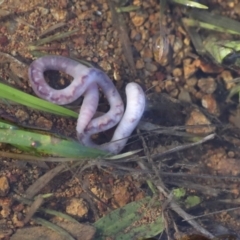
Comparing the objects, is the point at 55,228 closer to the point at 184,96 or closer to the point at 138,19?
the point at 184,96

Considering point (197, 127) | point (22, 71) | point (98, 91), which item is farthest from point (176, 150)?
point (22, 71)

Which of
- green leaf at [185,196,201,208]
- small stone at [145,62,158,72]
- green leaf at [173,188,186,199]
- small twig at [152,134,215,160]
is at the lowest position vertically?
green leaf at [185,196,201,208]

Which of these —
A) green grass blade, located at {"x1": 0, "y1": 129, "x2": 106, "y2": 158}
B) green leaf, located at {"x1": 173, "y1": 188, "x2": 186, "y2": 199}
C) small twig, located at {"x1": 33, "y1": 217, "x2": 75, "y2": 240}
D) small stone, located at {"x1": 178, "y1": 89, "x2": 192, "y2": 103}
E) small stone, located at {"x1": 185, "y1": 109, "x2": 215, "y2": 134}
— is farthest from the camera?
small stone, located at {"x1": 178, "y1": 89, "x2": 192, "y2": 103}

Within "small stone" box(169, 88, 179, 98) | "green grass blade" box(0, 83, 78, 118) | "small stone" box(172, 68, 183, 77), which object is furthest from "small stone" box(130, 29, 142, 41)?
"green grass blade" box(0, 83, 78, 118)

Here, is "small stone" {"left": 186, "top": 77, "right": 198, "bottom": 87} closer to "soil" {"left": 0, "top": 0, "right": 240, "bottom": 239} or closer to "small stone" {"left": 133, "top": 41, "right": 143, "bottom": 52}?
"soil" {"left": 0, "top": 0, "right": 240, "bottom": 239}

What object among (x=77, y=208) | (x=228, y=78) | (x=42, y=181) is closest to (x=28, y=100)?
(x=42, y=181)

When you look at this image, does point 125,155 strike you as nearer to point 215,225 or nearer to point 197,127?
point 197,127

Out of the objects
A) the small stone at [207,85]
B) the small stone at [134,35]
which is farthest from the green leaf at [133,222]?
the small stone at [134,35]
